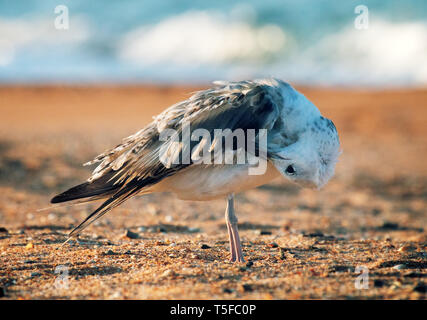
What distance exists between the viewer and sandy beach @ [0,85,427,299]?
164 inches

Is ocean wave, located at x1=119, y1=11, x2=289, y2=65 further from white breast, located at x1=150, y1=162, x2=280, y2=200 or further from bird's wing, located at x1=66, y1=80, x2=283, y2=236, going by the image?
white breast, located at x1=150, y1=162, x2=280, y2=200

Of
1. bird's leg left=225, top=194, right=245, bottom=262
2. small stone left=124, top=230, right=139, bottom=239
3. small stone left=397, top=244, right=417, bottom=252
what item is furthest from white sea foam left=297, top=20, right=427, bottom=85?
bird's leg left=225, top=194, right=245, bottom=262

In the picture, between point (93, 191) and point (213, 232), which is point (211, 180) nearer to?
point (93, 191)

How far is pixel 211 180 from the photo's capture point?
4.67 m

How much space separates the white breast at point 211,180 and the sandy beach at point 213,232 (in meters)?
0.66

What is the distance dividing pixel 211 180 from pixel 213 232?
2.24 meters

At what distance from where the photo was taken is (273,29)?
37.2 meters

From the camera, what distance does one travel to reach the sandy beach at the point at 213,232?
4.17 metres

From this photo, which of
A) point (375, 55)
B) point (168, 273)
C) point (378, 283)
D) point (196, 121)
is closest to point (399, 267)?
point (378, 283)

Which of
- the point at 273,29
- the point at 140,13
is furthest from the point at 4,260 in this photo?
the point at 140,13

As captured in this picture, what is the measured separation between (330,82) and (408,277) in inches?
942
